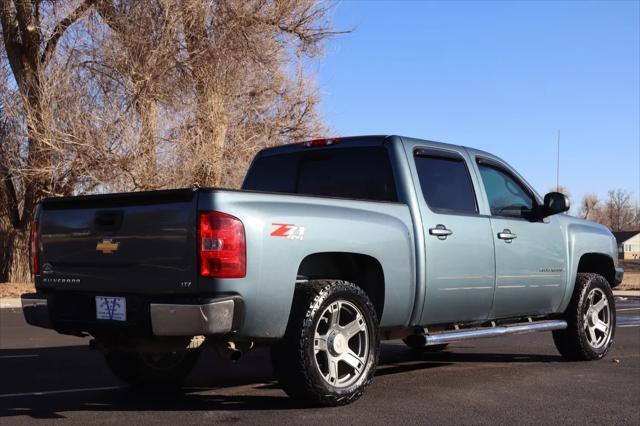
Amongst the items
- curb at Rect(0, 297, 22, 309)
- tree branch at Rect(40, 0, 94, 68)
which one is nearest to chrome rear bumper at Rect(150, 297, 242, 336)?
curb at Rect(0, 297, 22, 309)

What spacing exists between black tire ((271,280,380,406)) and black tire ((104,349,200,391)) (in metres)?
1.47

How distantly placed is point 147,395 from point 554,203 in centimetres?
413

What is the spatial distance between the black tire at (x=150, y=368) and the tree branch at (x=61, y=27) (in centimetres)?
1619

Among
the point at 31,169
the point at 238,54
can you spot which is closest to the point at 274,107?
the point at 238,54

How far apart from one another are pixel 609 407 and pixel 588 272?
344 centimetres

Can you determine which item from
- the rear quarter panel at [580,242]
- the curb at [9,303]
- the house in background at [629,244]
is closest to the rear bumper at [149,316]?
A: the rear quarter panel at [580,242]

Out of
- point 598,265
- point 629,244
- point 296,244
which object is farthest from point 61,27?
point 629,244

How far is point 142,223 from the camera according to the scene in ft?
18.5

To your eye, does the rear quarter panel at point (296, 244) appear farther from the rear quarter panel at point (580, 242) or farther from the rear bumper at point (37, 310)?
the rear quarter panel at point (580, 242)

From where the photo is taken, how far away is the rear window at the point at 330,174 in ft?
23.3

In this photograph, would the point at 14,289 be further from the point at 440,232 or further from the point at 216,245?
the point at 216,245

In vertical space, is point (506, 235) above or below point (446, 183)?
below

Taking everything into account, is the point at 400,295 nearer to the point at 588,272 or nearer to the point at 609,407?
the point at 609,407

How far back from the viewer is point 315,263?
20.7 feet
